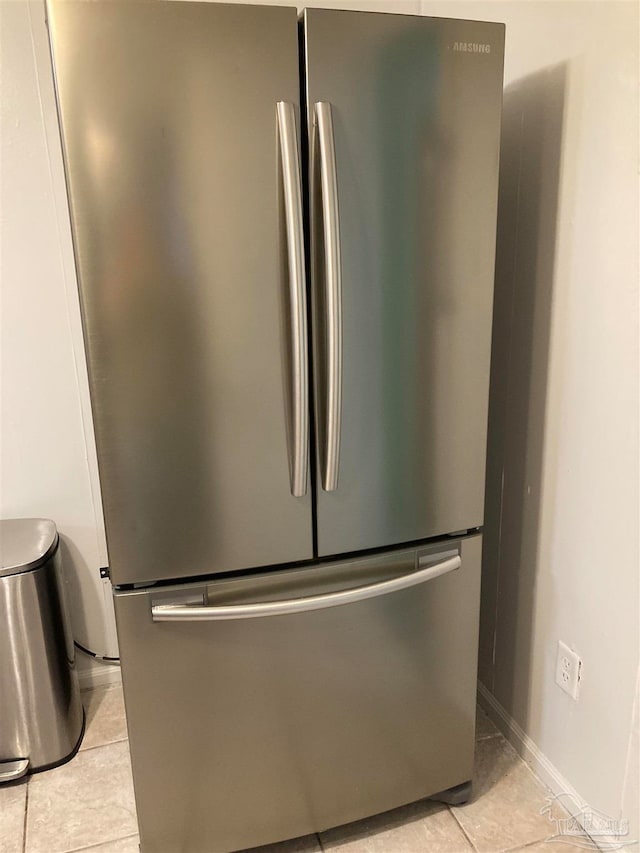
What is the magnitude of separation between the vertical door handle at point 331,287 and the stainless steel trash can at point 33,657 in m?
0.88

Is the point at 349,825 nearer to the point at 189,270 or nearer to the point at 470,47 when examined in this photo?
the point at 189,270

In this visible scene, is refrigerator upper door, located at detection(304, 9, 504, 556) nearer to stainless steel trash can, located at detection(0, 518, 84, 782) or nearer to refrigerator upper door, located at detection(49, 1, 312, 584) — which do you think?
refrigerator upper door, located at detection(49, 1, 312, 584)

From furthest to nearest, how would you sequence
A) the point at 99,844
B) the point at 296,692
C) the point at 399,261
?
1. the point at 99,844
2. the point at 296,692
3. the point at 399,261

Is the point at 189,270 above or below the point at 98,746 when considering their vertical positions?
above

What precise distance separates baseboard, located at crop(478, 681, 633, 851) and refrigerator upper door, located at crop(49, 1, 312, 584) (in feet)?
3.15

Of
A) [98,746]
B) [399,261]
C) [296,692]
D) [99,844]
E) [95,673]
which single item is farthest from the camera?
[95,673]

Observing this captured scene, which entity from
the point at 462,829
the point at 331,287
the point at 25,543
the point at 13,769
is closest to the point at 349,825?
the point at 462,829

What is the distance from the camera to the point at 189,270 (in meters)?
1.12

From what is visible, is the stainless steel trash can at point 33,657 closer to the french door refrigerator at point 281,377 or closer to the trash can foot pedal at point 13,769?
the trash can foot pedal at point 13,769

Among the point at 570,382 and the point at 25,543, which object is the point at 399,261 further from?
the point at 25,543

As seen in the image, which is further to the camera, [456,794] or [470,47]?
[456,794]

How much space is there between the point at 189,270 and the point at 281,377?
250mm

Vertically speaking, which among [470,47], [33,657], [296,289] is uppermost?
[470,47]

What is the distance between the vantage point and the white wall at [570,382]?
49.8 inches
